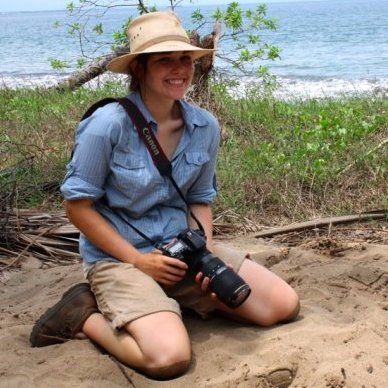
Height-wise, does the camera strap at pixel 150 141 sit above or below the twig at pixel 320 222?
above

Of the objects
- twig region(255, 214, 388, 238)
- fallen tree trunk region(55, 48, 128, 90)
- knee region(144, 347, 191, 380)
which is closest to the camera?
knee region(144, 347, 191, 380)

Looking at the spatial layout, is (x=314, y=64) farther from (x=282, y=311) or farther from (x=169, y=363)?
(x=169, y=363)

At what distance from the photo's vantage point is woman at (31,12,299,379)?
273 cm

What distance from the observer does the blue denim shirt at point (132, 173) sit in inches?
110

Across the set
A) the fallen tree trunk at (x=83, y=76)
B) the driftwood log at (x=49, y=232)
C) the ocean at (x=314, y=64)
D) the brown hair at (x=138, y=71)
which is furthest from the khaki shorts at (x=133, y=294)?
the ocean at (x=314, y=64)

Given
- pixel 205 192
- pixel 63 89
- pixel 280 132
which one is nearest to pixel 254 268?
pixel 205 192

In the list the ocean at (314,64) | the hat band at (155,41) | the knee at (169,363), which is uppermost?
the hat band at (155,41)

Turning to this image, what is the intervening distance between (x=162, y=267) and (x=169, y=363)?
40cm

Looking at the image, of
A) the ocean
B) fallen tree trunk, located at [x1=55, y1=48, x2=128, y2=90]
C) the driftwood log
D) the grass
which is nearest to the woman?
the driftwood log

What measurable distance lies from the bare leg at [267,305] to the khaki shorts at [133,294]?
12 cm

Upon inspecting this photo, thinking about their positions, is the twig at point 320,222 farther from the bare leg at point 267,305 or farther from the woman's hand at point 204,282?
the woman's hand at point 204,282

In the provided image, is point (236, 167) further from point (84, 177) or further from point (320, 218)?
point (84, 177)

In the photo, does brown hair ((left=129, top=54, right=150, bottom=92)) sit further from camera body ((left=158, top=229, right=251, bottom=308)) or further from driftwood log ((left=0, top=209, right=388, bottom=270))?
driftwood log ((left=0, top=209, right=388, bottom=270))

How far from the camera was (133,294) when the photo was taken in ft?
8.94
